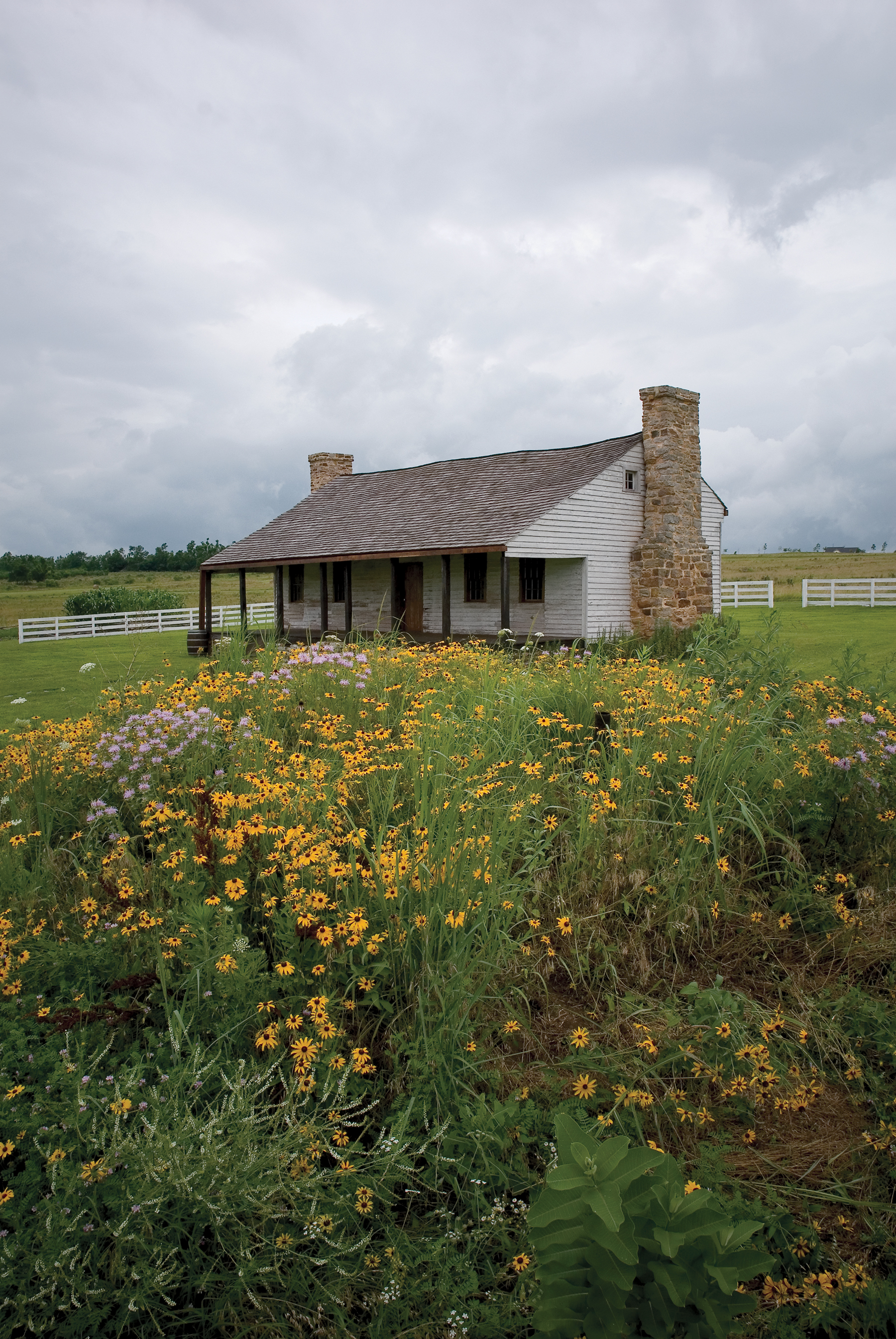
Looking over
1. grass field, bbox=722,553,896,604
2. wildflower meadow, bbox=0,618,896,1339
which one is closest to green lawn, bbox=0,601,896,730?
wildflower meadow, bbox=0,618,896,1339

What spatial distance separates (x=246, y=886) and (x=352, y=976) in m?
0.74

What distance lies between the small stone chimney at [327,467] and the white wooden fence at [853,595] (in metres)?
17.5

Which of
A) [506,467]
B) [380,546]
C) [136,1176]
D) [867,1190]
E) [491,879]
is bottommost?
[867,1190]

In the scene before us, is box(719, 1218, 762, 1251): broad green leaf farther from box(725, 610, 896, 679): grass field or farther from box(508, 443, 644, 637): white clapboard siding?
box(508, 443, 644, 637): white clapboard siding

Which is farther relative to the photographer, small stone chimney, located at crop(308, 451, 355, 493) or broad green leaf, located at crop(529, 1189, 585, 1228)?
small stone chimney, located at crop(308, 451, 355, 493)

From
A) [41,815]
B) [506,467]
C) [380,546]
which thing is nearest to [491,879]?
[41,815]

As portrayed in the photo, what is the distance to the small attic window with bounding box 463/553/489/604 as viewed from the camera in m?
21.5

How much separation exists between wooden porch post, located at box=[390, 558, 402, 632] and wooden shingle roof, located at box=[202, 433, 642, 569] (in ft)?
1.55

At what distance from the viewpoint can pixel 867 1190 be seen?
2.72 meters

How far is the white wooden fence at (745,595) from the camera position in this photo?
Answer: 35188 mm

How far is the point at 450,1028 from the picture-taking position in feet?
9.41

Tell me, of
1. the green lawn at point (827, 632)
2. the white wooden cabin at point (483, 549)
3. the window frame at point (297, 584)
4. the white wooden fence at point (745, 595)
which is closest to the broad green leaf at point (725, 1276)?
the green lawn at point (827, 632)

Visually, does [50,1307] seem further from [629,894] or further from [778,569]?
[778,569]

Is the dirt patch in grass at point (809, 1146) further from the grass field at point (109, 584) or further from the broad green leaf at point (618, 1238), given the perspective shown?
the grass field at point (109, 584)
